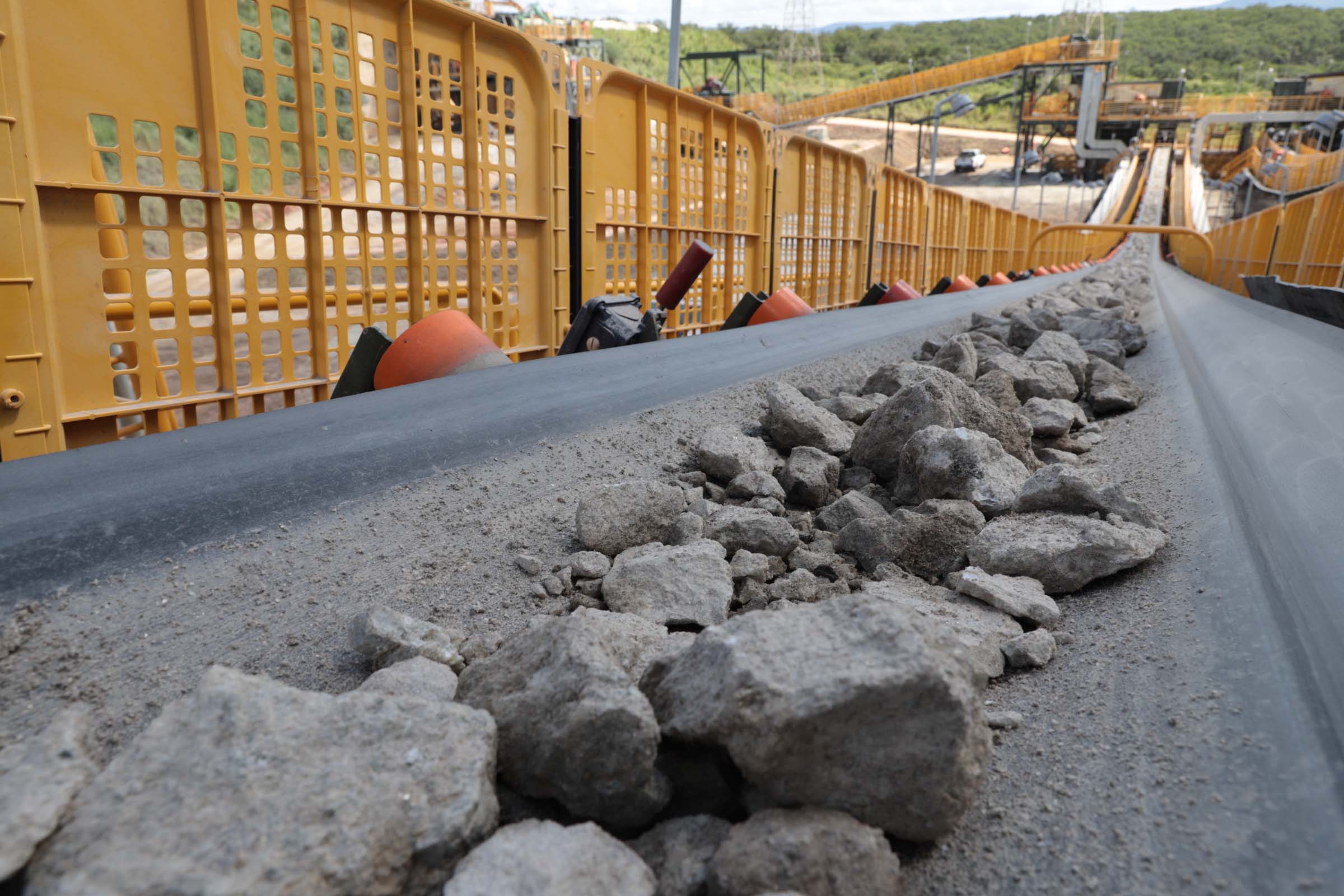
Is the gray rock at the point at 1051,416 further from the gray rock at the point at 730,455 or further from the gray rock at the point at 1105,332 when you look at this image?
the gray rock at the point at 1105,332

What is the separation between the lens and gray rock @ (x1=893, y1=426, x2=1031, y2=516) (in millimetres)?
2352

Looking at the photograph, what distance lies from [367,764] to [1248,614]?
1.59 meters

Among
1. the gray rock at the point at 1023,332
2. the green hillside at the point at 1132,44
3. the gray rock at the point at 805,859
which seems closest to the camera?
the gray rock at the point at 805,859

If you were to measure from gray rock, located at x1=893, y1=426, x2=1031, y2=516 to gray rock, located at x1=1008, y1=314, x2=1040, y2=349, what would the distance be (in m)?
3.02

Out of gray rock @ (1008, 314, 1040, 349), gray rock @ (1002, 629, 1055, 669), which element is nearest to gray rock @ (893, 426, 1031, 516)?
gray rock @ (1002, 629, 1055, 669)

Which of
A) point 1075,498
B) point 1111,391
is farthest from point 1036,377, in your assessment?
point 1075,498

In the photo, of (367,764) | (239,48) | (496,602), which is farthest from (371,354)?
(367,764)

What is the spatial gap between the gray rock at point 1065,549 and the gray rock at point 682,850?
1.10 meters

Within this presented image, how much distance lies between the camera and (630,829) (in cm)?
121

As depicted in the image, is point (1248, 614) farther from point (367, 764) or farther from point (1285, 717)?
point (367, 764)

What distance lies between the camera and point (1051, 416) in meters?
3.35

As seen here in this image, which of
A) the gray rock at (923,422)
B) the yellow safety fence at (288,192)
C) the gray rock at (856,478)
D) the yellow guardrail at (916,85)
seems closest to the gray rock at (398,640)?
the gray rock at (856,478)

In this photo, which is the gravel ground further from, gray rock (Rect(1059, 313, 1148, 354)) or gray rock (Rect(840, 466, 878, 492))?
gray rock (Rect(1059, 313, 1148, 354))

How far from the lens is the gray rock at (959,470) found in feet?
7.72
